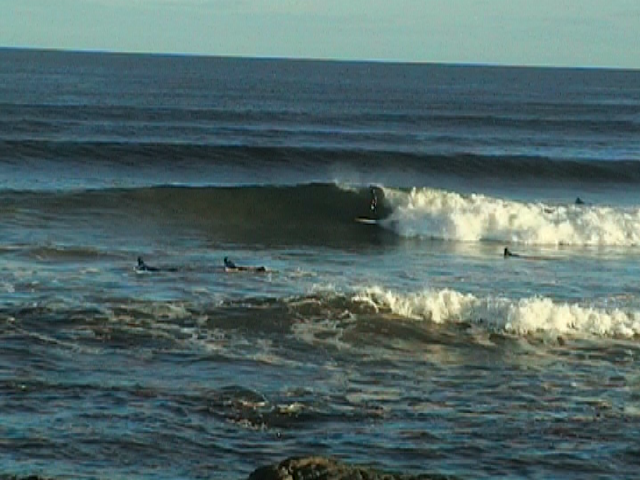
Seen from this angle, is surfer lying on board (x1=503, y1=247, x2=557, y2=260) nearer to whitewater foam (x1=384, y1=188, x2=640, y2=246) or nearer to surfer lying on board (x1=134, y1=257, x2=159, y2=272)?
whitewater foam (x1=384, y1=188, x2=640, y2=246)

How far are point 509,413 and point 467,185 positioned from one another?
2824cm

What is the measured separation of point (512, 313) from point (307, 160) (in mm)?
27489

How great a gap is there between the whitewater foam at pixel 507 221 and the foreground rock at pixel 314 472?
19171mm

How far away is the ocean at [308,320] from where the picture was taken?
37.9 ft

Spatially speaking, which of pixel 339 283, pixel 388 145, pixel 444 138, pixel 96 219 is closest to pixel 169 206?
pixel 96 219

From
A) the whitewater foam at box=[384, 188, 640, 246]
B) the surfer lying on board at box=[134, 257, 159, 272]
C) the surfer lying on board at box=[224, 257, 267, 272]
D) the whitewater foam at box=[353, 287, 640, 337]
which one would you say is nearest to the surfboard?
the whitewater foam at box=[384, 188, 640, 246]

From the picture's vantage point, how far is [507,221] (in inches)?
1148

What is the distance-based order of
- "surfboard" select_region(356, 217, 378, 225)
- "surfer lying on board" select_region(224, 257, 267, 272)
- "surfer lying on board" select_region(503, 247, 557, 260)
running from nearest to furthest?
"surfer lying on board" select_region(224, 257, 267, 272) → "surfer lying on board" select_region(503, 247, 557, 260) → "surfboard" select_region(356, 217, 378, 225)

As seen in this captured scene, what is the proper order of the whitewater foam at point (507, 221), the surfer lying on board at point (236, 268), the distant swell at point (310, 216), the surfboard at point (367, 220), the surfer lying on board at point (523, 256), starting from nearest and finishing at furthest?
1. the surfer lying on board at point (236, 268)
2. the surfer lying on board at point (523, 256)
3. the distant swell at point (310, 216)
4. the whitewater foam at point (507, 221)
5. the surfboard at point (367, 220)

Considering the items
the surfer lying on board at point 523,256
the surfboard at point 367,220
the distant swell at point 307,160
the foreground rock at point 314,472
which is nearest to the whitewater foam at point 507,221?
the surfboard at point 367,220

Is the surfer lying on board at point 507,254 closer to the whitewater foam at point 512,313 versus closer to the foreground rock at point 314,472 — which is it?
the whitewater foam at point 512,313

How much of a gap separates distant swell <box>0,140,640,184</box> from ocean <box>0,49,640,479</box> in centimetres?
22

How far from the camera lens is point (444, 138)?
188 feet

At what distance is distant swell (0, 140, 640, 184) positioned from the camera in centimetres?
4159
